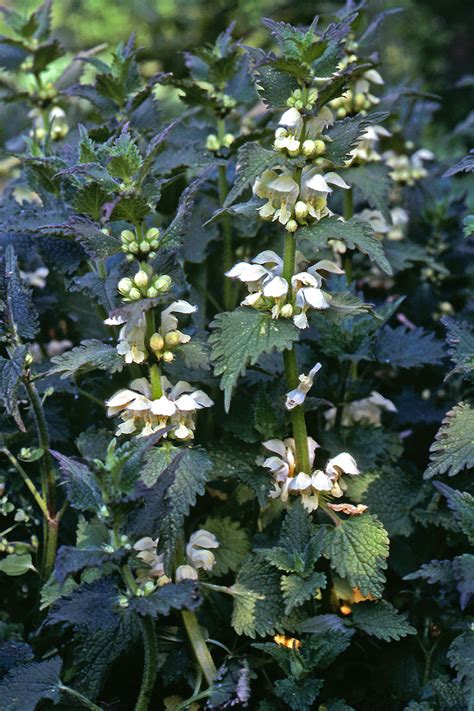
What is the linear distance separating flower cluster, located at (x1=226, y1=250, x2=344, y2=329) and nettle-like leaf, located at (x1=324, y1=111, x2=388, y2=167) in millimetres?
160

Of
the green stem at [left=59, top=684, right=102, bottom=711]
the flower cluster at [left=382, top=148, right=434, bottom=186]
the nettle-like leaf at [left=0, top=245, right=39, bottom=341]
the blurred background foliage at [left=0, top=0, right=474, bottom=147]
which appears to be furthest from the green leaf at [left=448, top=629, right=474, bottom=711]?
the blurred background foliage at [left=0, top=0, right=474, bottom=147]

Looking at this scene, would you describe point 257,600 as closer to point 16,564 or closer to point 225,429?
point 225,429

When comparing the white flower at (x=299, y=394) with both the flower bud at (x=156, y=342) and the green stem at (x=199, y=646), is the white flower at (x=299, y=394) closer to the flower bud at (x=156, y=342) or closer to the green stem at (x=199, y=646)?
the flower bud at (x=156, y=342)

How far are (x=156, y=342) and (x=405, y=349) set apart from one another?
547 millimetres

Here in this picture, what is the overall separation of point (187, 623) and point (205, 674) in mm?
73

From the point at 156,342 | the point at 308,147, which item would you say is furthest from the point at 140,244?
the point at 308,147

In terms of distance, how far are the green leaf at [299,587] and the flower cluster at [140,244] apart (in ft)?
1.57

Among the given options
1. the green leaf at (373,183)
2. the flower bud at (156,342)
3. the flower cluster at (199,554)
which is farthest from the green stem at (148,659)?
the green leaf at (373,183)

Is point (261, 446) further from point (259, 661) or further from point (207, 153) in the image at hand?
point (207, 153)

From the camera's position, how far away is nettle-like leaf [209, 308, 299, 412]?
1.08 m

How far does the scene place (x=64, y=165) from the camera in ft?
4.33

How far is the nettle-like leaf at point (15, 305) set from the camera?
1.25 m

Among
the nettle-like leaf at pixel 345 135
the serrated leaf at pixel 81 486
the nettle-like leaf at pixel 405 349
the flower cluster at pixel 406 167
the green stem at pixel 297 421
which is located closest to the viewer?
the serrated leaf at pixel 81 486

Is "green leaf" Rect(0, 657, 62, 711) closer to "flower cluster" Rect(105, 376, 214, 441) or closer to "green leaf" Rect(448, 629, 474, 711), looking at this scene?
"flower cluster" Rect(105, 376, 214, 441)
